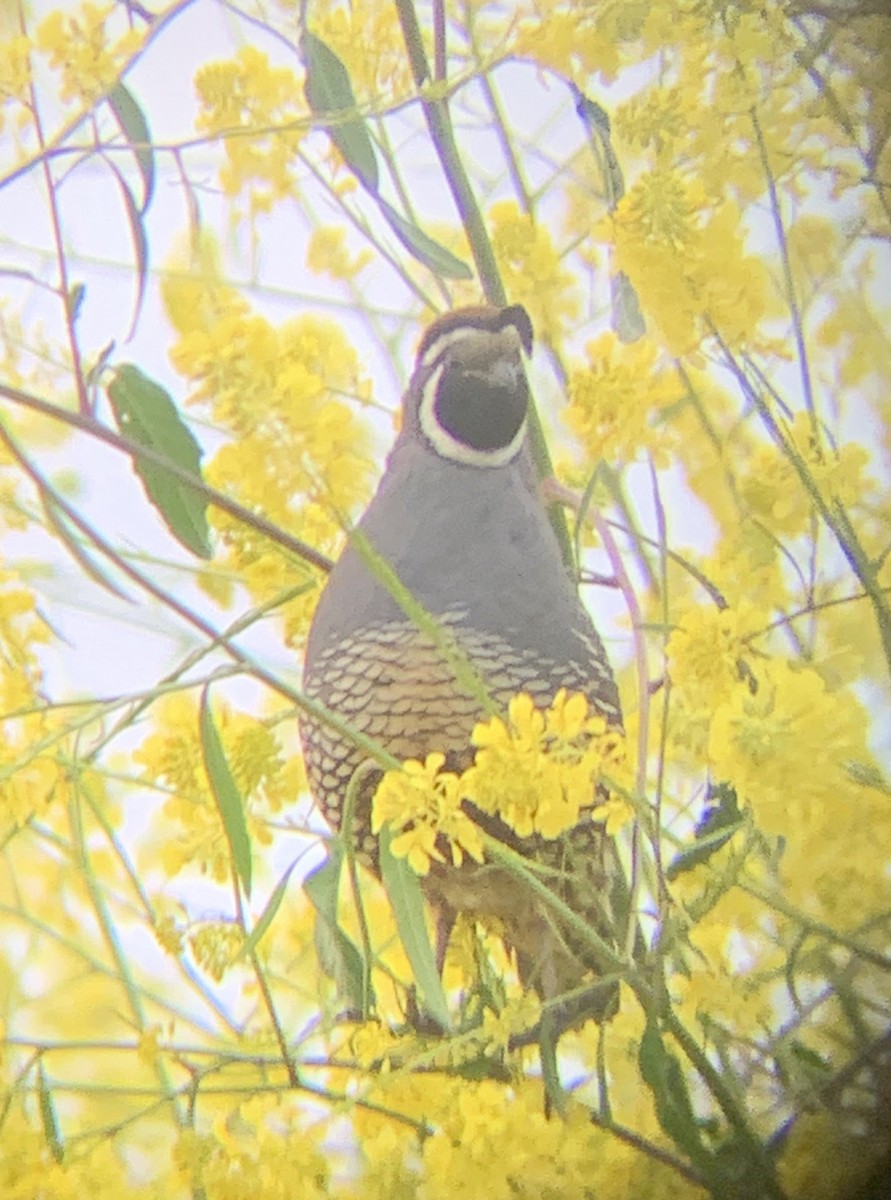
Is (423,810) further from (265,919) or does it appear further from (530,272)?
(530,272)

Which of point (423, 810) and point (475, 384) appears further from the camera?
point (475, 384)

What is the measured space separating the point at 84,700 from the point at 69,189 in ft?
0.81

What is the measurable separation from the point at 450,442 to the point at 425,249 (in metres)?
0.09

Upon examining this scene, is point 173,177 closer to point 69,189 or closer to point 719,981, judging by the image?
point 69,189

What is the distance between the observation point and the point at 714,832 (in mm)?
645

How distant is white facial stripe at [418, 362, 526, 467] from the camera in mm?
685

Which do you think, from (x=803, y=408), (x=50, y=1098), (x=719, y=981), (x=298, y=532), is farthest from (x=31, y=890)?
(x=803, y=408)

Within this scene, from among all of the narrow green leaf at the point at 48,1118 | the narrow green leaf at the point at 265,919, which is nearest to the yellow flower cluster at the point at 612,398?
the narrow green leaf at the point at 265,919

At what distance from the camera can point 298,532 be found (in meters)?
0.67

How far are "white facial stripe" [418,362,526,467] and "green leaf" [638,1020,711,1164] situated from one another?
27 centimetres

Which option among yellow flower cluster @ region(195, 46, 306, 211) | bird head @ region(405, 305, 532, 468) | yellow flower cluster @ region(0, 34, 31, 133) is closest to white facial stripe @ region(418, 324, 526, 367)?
bird head @ region(405, 305, 532, 468)

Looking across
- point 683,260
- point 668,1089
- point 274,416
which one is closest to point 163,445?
point 274,416

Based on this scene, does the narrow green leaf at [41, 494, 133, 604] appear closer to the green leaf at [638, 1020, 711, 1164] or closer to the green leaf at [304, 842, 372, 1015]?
the green leaf at [304, 842, 372, 1015]

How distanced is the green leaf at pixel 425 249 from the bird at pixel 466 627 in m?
0.02
